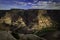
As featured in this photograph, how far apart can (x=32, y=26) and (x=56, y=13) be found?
1.37 feet

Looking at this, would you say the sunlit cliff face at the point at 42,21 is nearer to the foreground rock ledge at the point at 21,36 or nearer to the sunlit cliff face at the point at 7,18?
the foreground rock ledge at the point at 21,36

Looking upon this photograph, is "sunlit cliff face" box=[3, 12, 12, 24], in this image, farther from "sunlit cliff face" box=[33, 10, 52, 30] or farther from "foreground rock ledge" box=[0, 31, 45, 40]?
"sunlit cliff face" box=[33, 10, 52, 30]

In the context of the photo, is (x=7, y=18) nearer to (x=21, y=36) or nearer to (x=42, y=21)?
(x=21, y=36)

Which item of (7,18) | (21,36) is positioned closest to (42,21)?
(21,36)

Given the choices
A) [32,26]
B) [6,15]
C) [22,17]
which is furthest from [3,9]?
[32,26]

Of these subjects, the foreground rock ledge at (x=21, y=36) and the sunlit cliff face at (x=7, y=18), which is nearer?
the foreground rock ledge at (x=21, y=36)

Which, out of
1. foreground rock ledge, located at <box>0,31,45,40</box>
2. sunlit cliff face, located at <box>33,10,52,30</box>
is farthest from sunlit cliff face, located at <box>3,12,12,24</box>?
sunlit cliff face, located at <box>33,10,52,30</box>

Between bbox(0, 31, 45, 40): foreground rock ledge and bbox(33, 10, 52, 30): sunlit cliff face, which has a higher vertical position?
bbox(33, 10, 52, 30): sunlit cliff face

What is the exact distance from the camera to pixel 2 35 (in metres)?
2.70

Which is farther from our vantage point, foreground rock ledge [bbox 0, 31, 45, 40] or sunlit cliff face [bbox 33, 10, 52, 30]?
sunlit cliff face [bbox 33, 10, 52, 30]

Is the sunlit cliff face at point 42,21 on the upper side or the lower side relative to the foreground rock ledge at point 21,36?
upper

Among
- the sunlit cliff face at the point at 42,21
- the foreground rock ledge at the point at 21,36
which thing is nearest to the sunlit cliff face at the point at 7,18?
the foreground rock ledge at the point at 21,36

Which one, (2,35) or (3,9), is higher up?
(3,9)

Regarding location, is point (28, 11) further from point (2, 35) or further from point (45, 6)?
point (2, 35)
